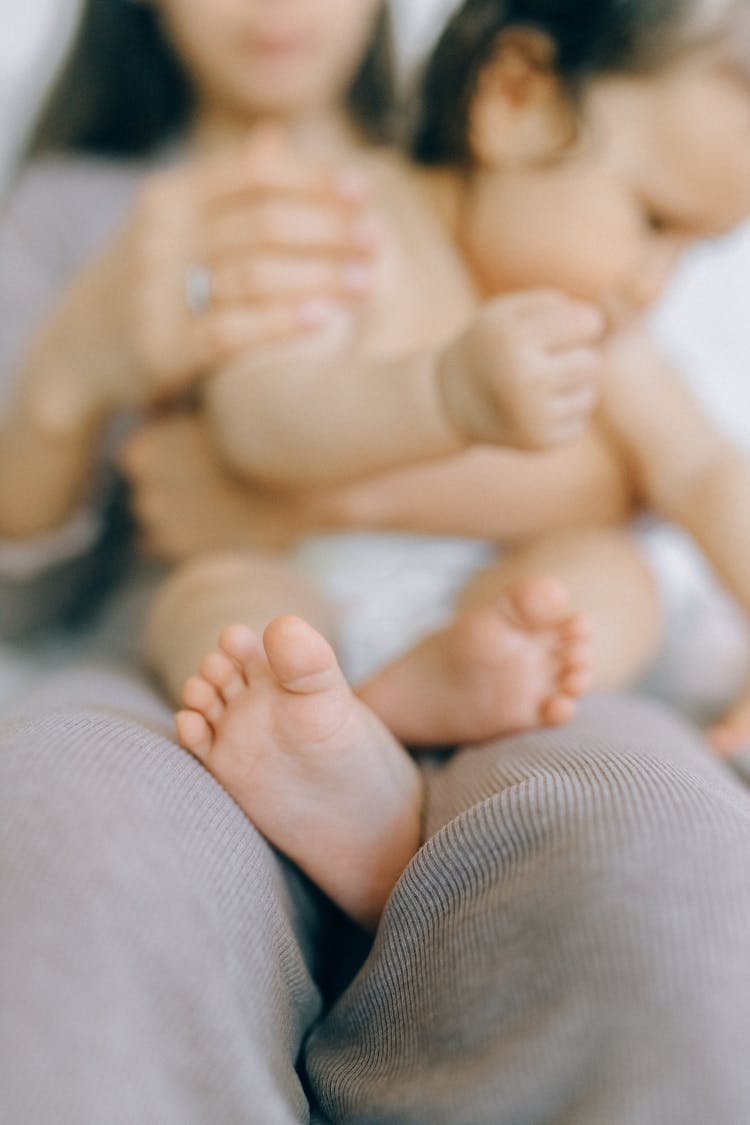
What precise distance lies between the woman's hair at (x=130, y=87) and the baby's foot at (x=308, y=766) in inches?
21.5

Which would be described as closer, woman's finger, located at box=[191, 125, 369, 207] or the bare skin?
the bare skin

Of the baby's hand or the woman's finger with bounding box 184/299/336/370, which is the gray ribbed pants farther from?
the woman's finger with bounding box 184/299/336/370

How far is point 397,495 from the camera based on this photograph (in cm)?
67

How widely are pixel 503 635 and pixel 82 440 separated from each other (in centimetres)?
39

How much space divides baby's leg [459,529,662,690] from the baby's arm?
0.40ft

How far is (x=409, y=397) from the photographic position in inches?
20.9

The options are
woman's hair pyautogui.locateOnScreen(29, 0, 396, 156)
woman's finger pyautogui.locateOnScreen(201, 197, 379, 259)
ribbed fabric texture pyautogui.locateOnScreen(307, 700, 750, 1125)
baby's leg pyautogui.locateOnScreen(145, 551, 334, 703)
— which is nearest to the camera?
ribbed fabric texture pyautogui.locateOnScreen(307, 700, 750, 1125)

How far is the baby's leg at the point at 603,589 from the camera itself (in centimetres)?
61

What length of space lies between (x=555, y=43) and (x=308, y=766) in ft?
1.60

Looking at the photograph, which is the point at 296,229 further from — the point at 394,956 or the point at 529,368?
the point at 394,956

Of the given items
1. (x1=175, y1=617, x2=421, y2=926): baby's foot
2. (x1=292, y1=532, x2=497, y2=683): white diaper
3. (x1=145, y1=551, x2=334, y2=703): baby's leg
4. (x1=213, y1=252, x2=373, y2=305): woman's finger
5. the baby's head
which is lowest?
(x1=292, y1=532, x2=497, y2=683): white diaper

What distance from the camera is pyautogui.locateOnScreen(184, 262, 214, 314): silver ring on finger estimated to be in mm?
666

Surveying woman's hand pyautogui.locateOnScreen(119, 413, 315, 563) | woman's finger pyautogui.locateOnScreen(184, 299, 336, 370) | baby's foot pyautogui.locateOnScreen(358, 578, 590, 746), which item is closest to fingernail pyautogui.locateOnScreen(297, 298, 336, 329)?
woman's finger pyautogui.locateOnScreen(184, 299, 336, 370)

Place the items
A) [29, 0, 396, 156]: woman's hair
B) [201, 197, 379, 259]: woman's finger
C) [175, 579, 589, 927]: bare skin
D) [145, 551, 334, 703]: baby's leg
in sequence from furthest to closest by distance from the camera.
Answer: [29, 0, 396, 156]: woman's hair < [201, 197, 379, 259]: woman's finger < [145, 551, 334, 703]: baby's leg < [175, 579, 589, 927]: bare skin
